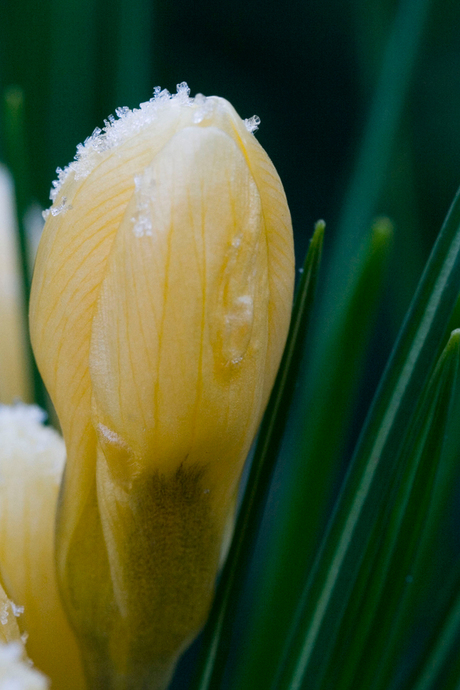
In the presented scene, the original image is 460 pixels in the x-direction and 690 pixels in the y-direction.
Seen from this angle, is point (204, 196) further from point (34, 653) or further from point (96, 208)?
point (34, 653)

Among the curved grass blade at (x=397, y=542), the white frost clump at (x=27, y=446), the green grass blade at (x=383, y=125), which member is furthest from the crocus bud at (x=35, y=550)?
the green grass blade at (x=383, y=125)

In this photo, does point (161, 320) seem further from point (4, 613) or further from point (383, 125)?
point (383, 125)

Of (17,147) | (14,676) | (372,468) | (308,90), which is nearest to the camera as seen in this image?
(14,676)

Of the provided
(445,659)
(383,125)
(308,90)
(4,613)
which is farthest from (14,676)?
(308,90)

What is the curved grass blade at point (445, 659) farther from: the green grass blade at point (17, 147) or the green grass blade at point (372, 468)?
the green grass blade at point (17, 147)

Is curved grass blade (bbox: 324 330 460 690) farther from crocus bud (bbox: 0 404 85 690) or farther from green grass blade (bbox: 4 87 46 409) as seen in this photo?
green grass blade (bbox: 4 87 46 409)
